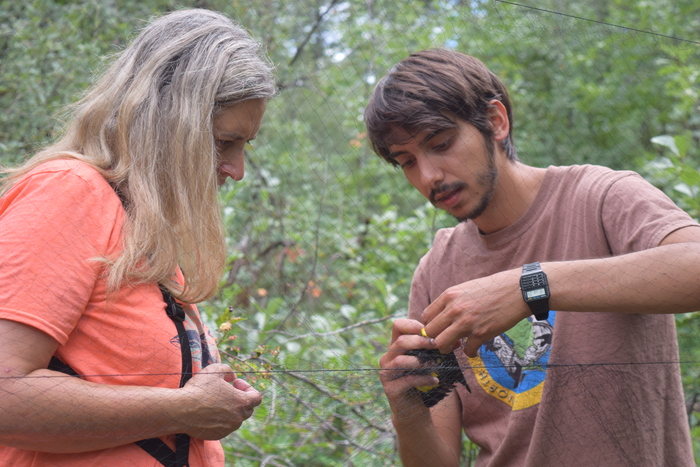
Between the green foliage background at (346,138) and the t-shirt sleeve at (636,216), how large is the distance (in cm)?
70

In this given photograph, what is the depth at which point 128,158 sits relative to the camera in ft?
3.55

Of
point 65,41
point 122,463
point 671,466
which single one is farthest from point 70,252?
Answer: point 65,41

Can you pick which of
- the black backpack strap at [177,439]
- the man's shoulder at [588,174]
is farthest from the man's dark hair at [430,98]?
the black backpack strap at [177,439]

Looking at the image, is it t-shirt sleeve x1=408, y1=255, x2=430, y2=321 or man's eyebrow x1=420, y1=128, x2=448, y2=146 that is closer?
man's eyebrow x1=420, y1=128, x2=448, y2=146

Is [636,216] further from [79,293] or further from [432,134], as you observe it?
[79,293]

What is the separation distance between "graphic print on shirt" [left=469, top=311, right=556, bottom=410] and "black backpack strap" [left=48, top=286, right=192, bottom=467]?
660 millimetres

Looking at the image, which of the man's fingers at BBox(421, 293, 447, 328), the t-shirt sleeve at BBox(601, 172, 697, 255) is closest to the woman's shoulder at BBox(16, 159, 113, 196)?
the man's fingers at BBox(421, 293, 447, 328)

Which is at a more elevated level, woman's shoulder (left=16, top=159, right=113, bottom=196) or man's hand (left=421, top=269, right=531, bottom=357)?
woman's shoulder (left=16, top=159, right=113, bottom=196)

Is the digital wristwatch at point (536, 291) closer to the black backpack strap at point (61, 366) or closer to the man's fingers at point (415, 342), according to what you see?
the man's fingers at point (415, 342)

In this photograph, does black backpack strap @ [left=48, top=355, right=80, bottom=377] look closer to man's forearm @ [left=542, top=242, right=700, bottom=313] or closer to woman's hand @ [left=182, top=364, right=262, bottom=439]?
woman's hand @ [left=182, top=364, right=262, bottom=439]

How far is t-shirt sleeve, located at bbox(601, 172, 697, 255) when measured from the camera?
3.69 ft

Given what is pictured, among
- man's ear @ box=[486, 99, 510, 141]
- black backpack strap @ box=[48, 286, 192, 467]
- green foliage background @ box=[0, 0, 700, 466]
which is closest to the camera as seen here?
black backpack strap @ box=[48, 286, 192, 467]

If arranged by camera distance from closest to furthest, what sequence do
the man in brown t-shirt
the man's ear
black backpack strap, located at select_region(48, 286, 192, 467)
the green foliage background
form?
black backpack strap, located at select_region(48, 286, 192, 467) < the man in brown t-shirt < the man's ear < the green foliage background

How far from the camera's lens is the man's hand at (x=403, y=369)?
1.27m
